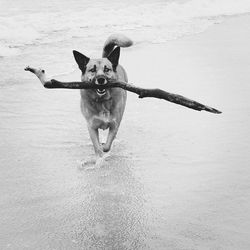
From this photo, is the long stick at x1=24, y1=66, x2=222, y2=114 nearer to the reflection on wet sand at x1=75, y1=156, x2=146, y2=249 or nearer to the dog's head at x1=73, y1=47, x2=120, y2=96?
the dog's head at x1=73, y1=47, x2=120, y2=96

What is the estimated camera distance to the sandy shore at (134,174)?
3727 millimetres

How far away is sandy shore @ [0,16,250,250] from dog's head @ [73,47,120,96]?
2.85 ft

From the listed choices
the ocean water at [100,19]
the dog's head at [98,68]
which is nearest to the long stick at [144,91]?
the dog's head at [98,68]

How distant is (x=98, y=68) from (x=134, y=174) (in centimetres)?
101

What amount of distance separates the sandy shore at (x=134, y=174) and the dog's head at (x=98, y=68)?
867 mm

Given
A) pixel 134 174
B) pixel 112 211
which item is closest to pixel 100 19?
pixel 134 174

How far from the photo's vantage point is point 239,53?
10.5 m

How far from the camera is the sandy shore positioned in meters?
3.73

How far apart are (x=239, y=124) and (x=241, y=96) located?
1302mm

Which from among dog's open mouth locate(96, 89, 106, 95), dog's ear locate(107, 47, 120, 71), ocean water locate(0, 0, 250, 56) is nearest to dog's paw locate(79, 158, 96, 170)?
dog's open mouth locate(96, 89, 106, 95)

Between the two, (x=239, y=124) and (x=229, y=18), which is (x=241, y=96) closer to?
(x=239, y=124)

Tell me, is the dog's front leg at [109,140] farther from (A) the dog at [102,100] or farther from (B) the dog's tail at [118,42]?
(B) the dog's tail at [118,42]

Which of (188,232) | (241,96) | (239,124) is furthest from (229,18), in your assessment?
(188,232)

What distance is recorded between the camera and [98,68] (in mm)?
4902
